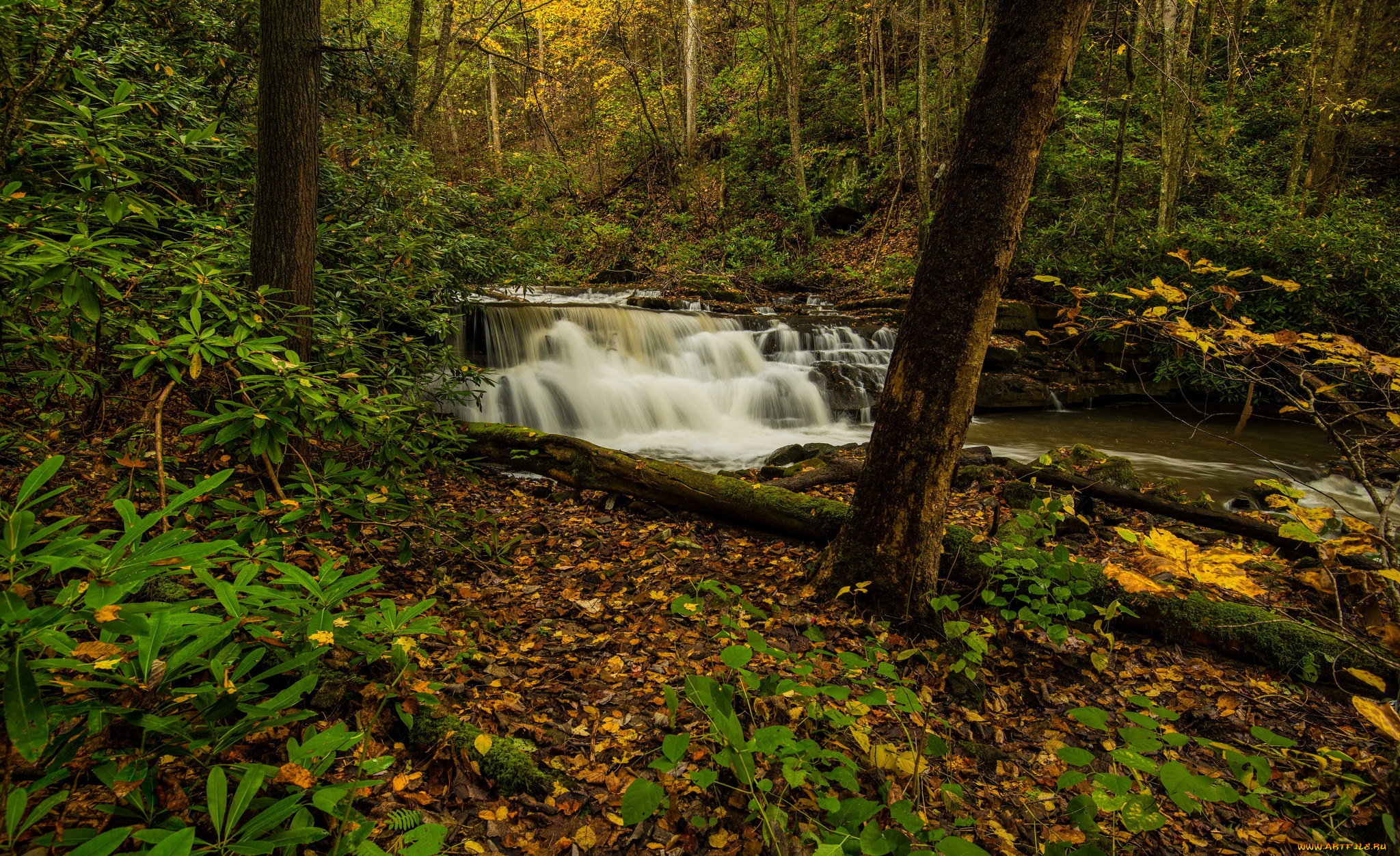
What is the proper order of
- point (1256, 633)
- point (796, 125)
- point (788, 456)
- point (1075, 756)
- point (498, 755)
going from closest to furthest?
point (1075, 756) < point (498, 755) < point (1256, 633) < point (788, 456) < point (796, 125)

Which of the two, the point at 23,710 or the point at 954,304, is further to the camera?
the point at 954,304

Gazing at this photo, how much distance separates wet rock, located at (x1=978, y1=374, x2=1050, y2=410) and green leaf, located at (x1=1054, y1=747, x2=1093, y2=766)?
9.92 m

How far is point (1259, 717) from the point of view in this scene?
279cm

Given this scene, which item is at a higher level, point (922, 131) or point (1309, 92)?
point (1309, 92)

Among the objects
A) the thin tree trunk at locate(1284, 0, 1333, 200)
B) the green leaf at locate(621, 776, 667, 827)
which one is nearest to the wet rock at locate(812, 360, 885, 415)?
the green leaf at locate(621, 776, 667, 827)

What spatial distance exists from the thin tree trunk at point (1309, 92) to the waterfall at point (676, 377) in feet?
33.0

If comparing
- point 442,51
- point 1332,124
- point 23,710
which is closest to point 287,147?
point 23,710

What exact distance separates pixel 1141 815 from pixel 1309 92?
18.6 meters

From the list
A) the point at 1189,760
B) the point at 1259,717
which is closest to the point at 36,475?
the point at 1189,760

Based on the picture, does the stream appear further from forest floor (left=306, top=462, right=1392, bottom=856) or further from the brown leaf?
the brown leaf

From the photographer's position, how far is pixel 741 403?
33.7 feet

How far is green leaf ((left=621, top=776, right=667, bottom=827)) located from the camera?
1.69 metres

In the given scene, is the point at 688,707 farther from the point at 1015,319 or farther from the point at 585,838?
the point at 1015,319

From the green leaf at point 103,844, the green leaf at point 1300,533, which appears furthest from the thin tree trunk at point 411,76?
the green leaf at point 1300,533
